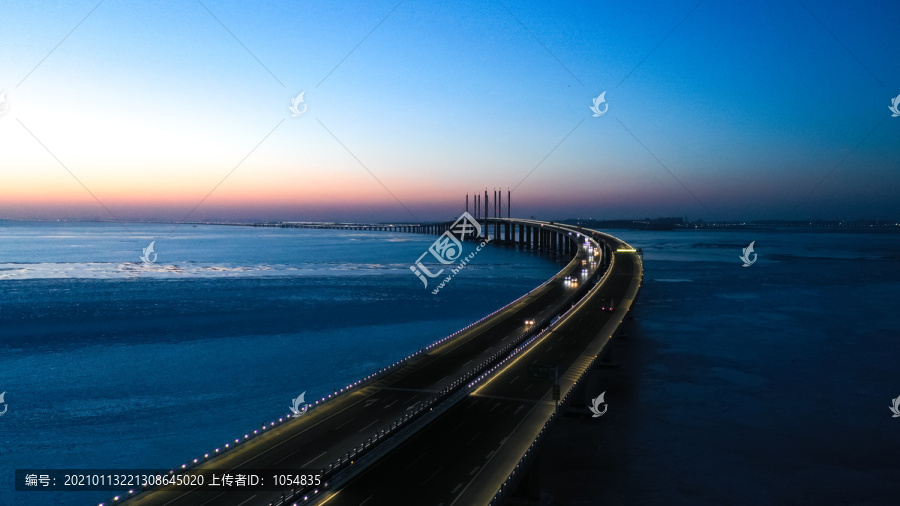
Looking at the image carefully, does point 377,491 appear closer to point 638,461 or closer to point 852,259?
point 638,461

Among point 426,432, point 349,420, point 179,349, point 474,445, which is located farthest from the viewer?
point 179,349

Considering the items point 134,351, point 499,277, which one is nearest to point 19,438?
point 134,351

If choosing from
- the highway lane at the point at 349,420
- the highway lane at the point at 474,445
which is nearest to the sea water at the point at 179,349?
the highway lane at the point at 349,420

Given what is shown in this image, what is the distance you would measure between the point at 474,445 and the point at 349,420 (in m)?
7.93

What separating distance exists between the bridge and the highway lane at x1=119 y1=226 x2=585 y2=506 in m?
0.07

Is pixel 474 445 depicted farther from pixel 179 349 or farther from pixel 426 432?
pixel 179 349

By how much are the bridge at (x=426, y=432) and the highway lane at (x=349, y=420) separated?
69 mm

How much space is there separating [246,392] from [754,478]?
3538cm

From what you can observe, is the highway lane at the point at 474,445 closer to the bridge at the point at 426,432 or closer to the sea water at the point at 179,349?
the bridge at the point at 426,432

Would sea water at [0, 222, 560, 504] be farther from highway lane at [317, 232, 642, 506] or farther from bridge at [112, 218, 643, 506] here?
highway lane at [317, 232, 642, 506]

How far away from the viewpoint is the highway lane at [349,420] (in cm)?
2286

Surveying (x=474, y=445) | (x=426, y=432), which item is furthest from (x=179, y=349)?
(x=474, y=445)

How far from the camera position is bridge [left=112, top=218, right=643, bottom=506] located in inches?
886

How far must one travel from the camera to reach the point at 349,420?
30.9 meters
